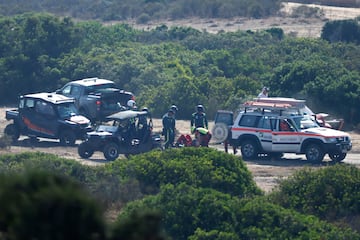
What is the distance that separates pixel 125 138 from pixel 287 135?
13.8ft

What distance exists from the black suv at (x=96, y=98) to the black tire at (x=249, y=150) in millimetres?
6192

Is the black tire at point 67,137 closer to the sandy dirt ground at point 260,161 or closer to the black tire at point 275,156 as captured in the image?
the sandy dirt ground at point 260,161

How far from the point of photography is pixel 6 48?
4184 centimetres

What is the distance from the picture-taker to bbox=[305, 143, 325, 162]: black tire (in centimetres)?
Result: 2541

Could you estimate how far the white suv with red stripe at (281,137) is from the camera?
83.3 feet

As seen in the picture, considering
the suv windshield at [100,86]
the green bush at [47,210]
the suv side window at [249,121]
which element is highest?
the green bush at [47,210]

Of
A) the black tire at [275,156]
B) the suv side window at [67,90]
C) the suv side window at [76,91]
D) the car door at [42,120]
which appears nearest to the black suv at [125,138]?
Result: the car door at [42,120]

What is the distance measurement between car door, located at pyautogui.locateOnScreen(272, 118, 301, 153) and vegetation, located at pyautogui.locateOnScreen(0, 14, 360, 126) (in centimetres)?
751

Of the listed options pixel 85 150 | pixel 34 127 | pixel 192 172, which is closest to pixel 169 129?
pixel 85 150

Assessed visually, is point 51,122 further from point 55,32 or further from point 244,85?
point 55,32

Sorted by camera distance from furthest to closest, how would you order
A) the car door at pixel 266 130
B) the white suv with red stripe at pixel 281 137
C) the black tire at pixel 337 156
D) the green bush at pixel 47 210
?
the car door at pixel 266 130, the black tire at pixel 337 156, the white suv with red stripe at pixel 281 137, the green bush at pixel 47 210

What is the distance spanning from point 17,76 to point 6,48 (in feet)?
8.73

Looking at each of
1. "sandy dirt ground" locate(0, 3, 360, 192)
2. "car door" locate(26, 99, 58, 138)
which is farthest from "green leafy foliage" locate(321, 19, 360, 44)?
"car door" locate(26, 99, 58, 138)

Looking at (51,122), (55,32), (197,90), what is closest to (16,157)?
(51,122)
